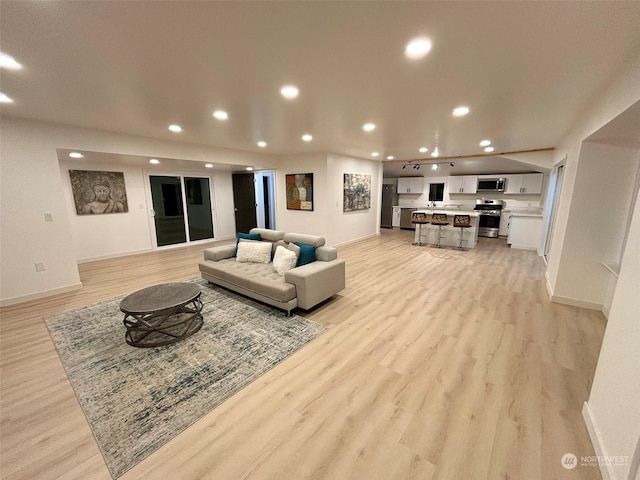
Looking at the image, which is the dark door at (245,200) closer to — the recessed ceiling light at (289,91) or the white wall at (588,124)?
the recessed ceiling light at (289,91)

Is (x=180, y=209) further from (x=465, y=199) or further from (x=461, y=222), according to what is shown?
(x=465, y=199)

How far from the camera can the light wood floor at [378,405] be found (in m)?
1.42

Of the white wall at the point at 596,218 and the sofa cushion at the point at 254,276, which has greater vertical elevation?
the white wall at the point at 596,218

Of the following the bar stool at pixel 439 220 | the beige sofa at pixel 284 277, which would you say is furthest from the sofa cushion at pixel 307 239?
the bar stool at pixel 439 220

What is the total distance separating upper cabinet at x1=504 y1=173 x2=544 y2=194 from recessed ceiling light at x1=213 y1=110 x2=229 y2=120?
8288 millimetres

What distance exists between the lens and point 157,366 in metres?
2.22

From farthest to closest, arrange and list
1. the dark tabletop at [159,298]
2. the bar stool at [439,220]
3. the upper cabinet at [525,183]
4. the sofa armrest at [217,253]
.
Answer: the upper cabinet at [525,183]
the bar stool at [439,220]
the sofa armrest at [217,253]
the dark tabletop at [159,298]

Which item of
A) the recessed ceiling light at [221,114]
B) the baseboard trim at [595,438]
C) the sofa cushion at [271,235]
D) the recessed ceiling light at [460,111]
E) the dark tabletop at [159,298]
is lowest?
the baseboard trim at [595,438]

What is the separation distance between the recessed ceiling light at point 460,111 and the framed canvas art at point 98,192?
6730mm

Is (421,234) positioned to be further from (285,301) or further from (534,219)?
(285,301)

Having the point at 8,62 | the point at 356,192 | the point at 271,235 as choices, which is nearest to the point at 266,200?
the point at 356,192

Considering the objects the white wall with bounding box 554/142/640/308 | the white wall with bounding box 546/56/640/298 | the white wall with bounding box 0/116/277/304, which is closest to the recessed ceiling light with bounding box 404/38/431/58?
the white wall with bounding box 546/56/640/298

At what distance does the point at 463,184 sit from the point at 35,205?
402 inches

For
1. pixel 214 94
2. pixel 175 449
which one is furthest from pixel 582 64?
pixel 175 449
